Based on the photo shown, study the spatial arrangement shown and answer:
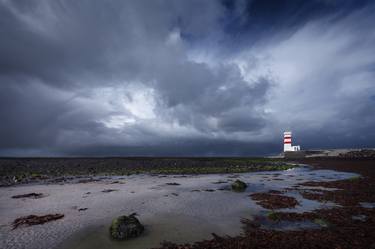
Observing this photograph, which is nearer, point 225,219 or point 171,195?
point 225,219

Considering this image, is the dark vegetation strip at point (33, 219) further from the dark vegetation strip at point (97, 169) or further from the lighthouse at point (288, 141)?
the lighthouse at point (288, 141)

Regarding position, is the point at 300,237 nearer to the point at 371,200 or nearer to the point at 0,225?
the point at 371,200

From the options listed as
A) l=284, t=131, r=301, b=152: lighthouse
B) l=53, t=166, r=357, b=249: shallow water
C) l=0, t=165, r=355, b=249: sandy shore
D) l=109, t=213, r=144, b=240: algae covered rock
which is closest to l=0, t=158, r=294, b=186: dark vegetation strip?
l=0, t=165, r=355, b=249: sandy shore

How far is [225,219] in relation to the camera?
12906mm

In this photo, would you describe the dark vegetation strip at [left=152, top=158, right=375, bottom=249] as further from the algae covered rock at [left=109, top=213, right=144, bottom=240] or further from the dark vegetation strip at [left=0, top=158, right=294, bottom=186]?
the dark vegetation strip at [left=0, top=158, right=294, bottom=186]

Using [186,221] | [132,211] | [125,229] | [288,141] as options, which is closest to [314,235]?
[186,221]

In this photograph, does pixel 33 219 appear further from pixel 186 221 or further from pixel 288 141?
pixel 288 141

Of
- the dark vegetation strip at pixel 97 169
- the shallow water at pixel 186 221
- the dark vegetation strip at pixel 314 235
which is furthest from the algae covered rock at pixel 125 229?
the dark vegetation strip at pixel 97 169

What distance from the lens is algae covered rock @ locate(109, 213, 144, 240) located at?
10.1 meters

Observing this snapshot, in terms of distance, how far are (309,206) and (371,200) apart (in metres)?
5.17

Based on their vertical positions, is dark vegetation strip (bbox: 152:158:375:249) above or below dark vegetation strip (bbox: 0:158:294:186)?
above

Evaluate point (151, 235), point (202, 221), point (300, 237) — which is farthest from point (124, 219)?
point (300, 237)

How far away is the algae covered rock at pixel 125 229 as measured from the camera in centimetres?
1009

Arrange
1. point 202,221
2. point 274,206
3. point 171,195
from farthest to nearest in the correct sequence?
point 171,195 < point 274,206 < point 202,221
